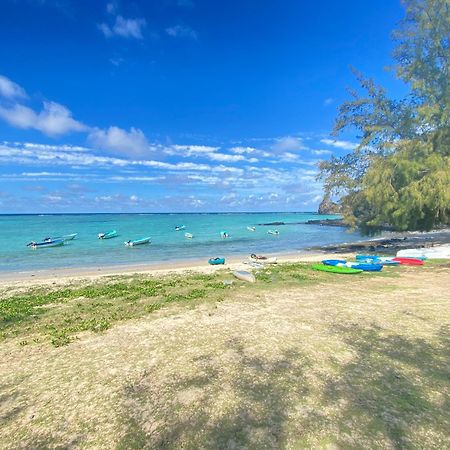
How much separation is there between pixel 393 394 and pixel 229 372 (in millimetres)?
3161

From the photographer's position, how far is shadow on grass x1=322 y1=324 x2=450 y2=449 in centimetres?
501

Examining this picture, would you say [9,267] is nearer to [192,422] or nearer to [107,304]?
[107,304]

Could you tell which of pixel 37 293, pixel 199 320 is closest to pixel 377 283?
pixel 199 320

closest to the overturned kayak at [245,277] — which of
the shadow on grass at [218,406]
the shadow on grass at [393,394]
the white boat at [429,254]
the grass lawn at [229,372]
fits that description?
the grass lawn at [229,372]

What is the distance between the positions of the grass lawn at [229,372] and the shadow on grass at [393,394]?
2 cm

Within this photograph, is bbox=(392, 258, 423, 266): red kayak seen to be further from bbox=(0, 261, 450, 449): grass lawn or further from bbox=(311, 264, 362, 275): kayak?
bbox=(0, 261, 450, 449): grass lawn

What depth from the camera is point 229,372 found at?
711cm

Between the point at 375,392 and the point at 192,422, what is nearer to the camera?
the point at 192,422

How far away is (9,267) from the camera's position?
30703 mm

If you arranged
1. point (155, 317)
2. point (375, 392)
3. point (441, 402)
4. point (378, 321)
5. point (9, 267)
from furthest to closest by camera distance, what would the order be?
point (9, 267), point (155, 317), point (378, 321), point (375, 392), point (441, 402)

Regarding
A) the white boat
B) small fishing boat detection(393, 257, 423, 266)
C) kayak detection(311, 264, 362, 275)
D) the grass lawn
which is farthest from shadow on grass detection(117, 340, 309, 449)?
the white boat

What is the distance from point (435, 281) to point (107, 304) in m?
15.3

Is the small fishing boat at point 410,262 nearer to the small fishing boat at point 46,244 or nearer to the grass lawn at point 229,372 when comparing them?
the grass lawn at point 229,372

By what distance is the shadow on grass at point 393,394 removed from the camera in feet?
16.4
